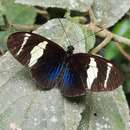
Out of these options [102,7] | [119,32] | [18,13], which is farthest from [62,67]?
[119,32]

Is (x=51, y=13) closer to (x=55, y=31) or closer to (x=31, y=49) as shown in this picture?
(x=55, y=31)

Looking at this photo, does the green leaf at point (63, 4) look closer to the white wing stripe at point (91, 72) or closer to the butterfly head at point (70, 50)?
the butterfly head at point (70, 50)

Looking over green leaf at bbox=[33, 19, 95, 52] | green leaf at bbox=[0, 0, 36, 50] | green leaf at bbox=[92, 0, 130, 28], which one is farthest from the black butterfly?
green leaf at bbox=[0, 0, 36, 50]

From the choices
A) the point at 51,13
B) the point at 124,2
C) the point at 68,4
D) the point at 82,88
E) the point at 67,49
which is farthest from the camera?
the point at 51,13

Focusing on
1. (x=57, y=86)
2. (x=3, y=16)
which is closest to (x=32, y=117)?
(x=57, y=86)

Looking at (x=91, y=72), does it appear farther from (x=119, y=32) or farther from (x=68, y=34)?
(x=119, y=32)

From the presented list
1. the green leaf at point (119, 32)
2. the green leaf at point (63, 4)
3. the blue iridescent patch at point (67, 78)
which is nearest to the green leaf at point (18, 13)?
the green leaf at point (63, 4)
